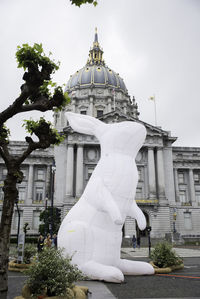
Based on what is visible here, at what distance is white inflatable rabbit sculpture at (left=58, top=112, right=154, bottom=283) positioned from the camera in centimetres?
880

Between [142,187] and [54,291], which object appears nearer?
[54,291]

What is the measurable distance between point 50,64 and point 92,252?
244 inches

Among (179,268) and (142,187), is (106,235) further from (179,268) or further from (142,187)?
(142,187)

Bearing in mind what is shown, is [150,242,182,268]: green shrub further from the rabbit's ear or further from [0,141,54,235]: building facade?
[0,141,54,235]: building facade

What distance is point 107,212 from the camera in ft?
29.5

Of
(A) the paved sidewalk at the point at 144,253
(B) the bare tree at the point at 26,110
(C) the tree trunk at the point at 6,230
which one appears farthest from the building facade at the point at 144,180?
(C) the tree trunk at the point at 6,230

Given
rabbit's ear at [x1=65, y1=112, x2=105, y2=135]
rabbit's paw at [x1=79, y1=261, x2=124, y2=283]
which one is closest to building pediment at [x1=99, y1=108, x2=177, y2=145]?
rabbit's ear at [x1=65, y1=112, x2=105, y2=135]

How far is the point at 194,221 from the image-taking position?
48.0 meters

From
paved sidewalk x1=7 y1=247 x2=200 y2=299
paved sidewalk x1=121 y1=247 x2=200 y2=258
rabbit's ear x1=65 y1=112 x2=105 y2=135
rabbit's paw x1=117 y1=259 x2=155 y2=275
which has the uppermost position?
rabbit's ear x1=65 y1=112 x2=105 y2=135

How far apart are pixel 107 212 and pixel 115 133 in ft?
9.81

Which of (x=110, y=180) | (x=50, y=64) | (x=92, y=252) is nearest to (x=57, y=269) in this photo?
(x=92, y=252)

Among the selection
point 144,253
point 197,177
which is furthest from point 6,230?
point 197,177

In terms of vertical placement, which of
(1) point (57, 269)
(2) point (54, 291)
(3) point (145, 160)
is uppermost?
(3) point (145, 160)

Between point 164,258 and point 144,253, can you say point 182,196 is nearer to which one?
point 144,253
